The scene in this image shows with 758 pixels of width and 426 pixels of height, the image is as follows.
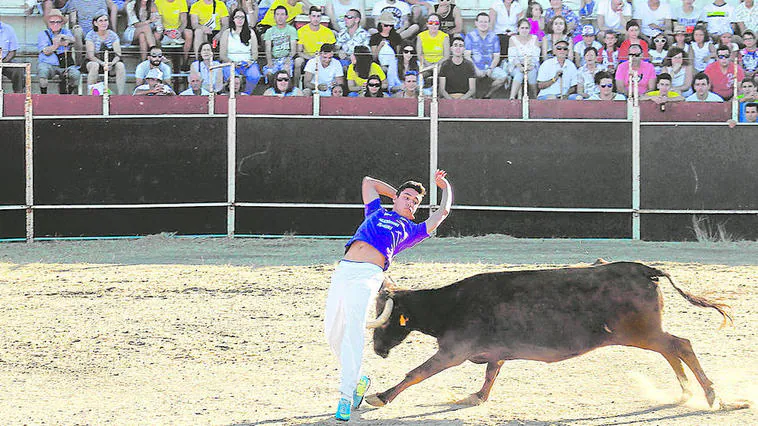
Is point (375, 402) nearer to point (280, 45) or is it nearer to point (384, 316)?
point (384, 316)

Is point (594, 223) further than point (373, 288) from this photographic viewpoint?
Yes

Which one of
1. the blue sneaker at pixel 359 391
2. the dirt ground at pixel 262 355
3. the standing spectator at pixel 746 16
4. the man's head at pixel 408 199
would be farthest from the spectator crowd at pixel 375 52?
the blue sneaker at pixel 359 391

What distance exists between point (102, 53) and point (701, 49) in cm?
935

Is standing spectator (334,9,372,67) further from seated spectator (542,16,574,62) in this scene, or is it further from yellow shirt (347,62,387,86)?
seated spectator (542,16,574,62)

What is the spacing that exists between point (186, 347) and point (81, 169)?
8.02 metres

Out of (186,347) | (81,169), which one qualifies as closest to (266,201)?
(81,169)

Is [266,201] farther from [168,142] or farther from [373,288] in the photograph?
[373,288]

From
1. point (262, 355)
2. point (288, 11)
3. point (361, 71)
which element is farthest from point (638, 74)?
point (262, 355)

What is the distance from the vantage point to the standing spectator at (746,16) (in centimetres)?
1833

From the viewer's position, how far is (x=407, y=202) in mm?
6844

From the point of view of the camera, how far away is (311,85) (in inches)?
663

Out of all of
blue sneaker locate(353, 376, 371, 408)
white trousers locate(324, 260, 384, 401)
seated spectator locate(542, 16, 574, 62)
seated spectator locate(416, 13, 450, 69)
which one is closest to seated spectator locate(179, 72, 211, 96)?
seated spectator locate(416, 13, 450, 69)

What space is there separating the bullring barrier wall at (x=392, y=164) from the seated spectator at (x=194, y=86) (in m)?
0.19

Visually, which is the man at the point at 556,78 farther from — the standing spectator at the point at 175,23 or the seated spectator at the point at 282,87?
the standing spectator at the point at 175,23
